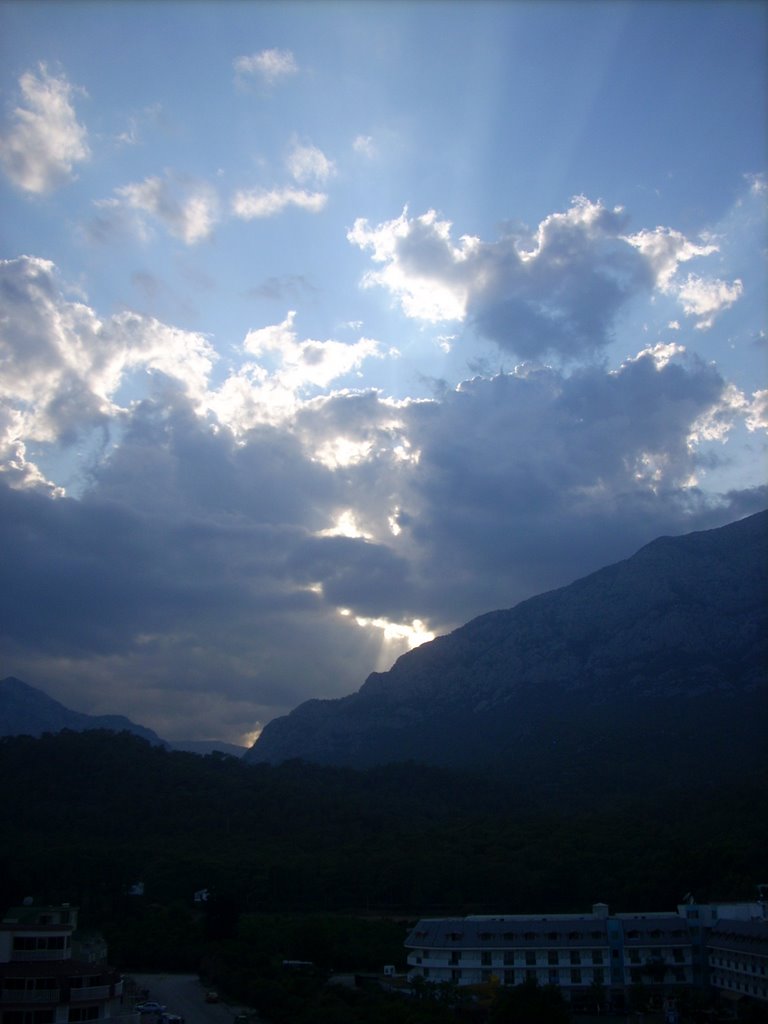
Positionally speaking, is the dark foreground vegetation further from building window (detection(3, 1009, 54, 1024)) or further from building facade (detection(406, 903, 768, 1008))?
building window (detection(3, 1009, 54, 1024))

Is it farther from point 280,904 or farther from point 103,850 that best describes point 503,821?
point 103,850

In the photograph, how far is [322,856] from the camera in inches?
2537

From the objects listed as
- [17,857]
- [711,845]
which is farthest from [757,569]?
[17,857]

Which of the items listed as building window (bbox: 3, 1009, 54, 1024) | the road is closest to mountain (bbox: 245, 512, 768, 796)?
the road

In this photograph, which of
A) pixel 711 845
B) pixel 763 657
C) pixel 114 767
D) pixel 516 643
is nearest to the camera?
pixel 711 845

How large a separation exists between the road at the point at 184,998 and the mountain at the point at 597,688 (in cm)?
5780

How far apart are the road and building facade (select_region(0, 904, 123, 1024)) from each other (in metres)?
2.99

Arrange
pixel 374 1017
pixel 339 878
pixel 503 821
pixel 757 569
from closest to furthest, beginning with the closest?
pixel 374 1017
pixel 339 878
pixel 503 821
pixel 757 569

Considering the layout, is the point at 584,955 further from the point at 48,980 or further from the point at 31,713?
the point at 31,713

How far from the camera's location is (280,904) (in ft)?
184

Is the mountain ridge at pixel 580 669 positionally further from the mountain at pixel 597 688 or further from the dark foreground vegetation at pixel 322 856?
the dark foreground vegetation at pixel 322 856

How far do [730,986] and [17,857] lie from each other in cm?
4250

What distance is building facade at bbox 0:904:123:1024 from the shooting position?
2547 cm

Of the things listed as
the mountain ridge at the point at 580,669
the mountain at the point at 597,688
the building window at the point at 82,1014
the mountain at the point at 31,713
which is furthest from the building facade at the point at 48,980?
the mountain at the point at 31,713
